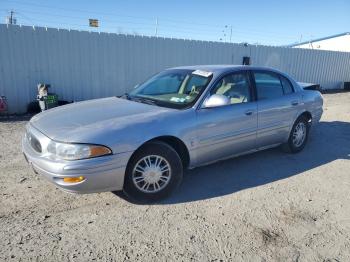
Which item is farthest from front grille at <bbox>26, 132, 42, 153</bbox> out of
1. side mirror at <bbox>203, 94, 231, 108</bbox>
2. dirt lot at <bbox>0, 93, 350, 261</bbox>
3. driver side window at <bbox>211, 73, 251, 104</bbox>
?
driver side window at <bbox>211, 73, 251, 104</bbox>

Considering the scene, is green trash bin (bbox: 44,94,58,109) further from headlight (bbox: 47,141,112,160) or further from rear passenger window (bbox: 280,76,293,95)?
rear passenger window (bbox: 280,76,293,95)

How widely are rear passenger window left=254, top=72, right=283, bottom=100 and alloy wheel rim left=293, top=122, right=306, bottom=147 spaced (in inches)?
30.0

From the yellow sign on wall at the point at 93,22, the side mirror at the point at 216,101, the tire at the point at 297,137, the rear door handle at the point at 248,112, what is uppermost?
the yellow sign on wall at the point at 93,22

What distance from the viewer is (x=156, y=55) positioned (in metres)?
11.5

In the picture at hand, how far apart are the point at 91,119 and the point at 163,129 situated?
819 millimetres

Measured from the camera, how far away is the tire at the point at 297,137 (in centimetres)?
554

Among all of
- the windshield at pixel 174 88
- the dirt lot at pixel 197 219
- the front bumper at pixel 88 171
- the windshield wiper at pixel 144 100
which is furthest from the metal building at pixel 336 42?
the front bumper at pixel 88 171

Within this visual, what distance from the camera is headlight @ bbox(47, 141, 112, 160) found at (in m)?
3.19

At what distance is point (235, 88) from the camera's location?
182 inches

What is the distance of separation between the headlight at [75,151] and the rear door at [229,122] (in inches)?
51.3

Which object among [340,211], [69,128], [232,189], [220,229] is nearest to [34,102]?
[69,128]

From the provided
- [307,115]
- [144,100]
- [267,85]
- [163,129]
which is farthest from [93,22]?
[163,129]

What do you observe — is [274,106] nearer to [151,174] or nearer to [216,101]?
[216,101]

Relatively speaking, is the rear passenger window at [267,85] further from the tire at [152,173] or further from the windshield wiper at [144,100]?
the tire at [152,173]
